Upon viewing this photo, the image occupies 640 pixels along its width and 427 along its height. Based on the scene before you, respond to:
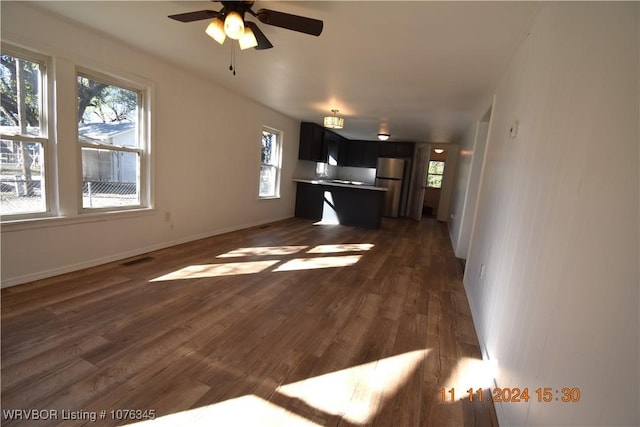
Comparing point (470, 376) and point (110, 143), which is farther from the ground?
point (110, 143)

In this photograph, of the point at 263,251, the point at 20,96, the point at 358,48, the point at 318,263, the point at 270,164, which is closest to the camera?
the point at 20,96

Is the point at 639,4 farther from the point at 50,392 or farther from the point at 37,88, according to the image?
the point at 37,88

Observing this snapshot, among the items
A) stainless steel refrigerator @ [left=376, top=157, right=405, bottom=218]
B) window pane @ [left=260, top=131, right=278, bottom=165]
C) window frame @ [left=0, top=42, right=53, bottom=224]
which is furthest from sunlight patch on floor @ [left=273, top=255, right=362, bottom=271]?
stainless steel refrigerator @ [left=376, top=157, right=405, bottom=218]

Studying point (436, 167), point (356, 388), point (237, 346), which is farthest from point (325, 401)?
point (436, 167)

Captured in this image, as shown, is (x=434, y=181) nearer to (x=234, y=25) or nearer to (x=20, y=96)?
(x=234, y=25)

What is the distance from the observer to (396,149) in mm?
8344

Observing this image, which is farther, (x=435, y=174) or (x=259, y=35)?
(x=435, y=174)

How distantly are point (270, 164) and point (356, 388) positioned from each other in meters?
4.86

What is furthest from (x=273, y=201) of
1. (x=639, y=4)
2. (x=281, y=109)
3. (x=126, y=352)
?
(x=639, y=4)

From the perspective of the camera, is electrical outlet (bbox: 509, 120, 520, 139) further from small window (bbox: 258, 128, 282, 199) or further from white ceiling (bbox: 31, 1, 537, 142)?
Answer: small window (bbox: 258, 128, 282, 199)

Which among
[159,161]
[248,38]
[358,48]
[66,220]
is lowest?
[66,220]

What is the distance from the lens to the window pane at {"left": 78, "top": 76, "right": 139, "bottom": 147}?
2.74 meters

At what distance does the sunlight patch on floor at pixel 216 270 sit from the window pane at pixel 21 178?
1212 mm
